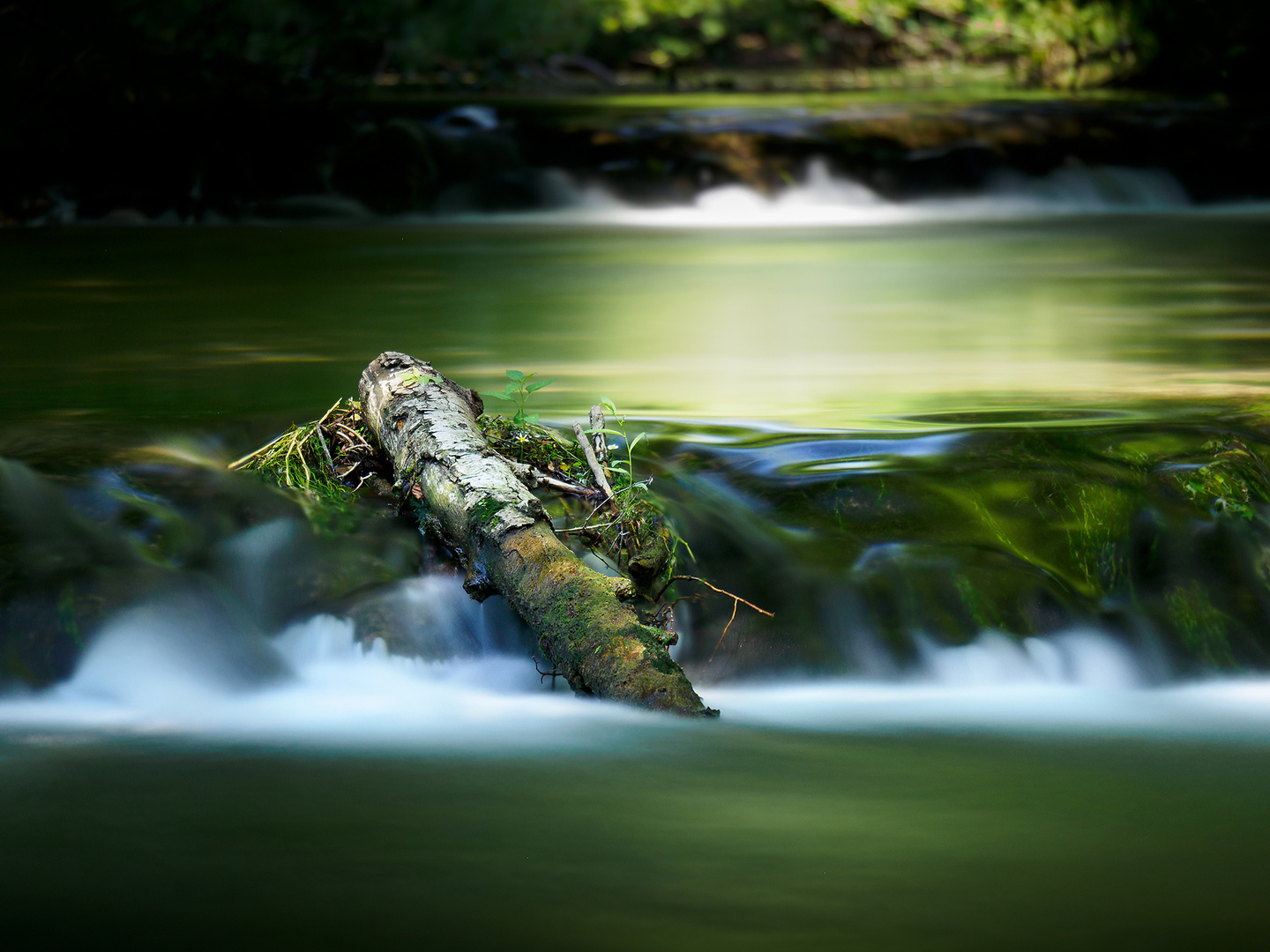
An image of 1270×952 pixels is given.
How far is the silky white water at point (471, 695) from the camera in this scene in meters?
2.79

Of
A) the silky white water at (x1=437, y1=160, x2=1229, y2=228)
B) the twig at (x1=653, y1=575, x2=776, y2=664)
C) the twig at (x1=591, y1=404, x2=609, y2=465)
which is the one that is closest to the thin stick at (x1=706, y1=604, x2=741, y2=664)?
the twig at (x1=653, y1=575, x2=776, y2=664)

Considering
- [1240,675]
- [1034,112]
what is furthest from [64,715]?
[1034,112]

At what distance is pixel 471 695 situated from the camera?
298 centimetres

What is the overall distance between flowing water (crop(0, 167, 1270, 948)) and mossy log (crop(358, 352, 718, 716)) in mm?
76

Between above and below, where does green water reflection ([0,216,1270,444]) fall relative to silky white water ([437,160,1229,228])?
above

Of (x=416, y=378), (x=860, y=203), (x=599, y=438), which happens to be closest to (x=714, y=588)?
(x=599, y=438)

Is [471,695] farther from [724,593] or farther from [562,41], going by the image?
[562,41]

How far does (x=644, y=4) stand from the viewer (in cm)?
2042

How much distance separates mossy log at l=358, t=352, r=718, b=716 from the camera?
2.73 m

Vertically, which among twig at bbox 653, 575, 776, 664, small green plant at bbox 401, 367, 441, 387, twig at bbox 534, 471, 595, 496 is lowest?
twig at bbox 653, 575, 776, 664

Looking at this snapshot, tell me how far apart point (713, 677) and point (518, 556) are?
47 cm

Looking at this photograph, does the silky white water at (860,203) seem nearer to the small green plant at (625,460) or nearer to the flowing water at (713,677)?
the flowing water at (713,677)

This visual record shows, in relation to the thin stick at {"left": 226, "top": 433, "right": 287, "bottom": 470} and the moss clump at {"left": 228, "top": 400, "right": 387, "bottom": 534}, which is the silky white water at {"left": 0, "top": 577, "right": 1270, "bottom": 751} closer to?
the moss clump at {"left": 228, "top": 400, "right": 387, "bottom": 534}

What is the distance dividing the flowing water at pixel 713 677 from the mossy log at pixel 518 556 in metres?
0.08
